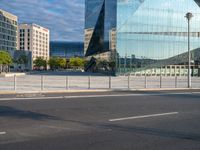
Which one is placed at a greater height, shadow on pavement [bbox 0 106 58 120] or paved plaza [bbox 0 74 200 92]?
paved plaza [bbox 0 74 200 92]

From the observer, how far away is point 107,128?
11.1 m

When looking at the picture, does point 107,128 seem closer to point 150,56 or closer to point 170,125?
point 170,125

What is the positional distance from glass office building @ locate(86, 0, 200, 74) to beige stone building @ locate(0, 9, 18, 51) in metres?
102

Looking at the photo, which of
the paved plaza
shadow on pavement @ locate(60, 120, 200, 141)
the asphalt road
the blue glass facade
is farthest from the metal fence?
the blue glass facade

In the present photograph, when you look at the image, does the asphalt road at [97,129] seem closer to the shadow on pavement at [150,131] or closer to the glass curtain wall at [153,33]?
the shadow on pavement at [150,131]

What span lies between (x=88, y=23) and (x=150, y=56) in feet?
80.9

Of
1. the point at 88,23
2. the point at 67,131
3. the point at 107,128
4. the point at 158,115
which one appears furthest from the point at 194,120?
the point at 88,23

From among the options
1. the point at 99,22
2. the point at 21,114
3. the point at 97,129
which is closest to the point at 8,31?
the point at 99,22

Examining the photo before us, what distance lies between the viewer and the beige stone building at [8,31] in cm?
18250

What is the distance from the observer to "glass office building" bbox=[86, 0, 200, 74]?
81.2 metres

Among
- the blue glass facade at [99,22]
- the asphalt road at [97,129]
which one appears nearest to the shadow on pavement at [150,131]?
the asphalt road at [97,129]

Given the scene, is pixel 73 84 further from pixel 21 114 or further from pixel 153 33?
pixel 153 33

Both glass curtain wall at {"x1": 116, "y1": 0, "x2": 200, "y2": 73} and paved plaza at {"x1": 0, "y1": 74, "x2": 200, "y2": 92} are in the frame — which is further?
glass curtain wall at {"x1": 116, "y1": 0, "x2": 200, "y2": 73}

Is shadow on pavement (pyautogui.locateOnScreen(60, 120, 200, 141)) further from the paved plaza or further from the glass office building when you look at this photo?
the glass office building
